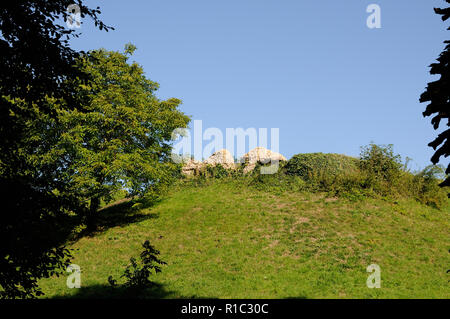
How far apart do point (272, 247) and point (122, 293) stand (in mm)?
8947

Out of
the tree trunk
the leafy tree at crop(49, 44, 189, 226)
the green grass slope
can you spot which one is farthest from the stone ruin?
the tree trunk

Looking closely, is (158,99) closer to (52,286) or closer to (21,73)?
(52,286)

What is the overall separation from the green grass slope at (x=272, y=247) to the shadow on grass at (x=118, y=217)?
18 cm

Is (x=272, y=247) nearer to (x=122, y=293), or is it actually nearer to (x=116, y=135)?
(x=122, y=293)

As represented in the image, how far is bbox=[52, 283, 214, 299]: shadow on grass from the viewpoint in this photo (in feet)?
46.1

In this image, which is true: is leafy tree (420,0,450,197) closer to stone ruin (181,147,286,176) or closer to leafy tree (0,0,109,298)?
leafy tree (0,0,109,298)

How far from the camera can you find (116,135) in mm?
24953

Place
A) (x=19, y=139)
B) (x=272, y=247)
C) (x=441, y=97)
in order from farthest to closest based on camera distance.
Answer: (x=272, y=247), (x=19, y=139), (x=441, y=97)

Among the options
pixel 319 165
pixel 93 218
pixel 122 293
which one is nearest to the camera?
pixel 122 293

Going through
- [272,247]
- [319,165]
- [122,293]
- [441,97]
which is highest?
[319,165]

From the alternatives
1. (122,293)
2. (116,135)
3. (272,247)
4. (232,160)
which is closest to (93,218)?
(116,135)

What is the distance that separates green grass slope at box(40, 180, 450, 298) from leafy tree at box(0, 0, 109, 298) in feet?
25.4
